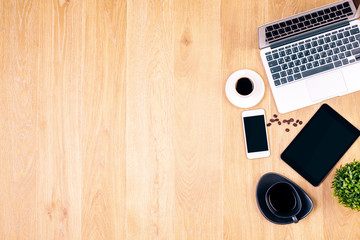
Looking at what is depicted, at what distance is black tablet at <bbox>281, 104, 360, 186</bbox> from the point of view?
99cm

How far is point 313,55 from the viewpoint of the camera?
976 millimetres

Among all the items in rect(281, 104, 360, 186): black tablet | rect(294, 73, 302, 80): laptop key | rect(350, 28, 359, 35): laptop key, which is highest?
rect(350, 28, 359, 35): laptop key

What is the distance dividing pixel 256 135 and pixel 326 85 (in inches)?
10.9

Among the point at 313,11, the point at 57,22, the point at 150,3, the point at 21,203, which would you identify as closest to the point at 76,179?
the point at 21,203

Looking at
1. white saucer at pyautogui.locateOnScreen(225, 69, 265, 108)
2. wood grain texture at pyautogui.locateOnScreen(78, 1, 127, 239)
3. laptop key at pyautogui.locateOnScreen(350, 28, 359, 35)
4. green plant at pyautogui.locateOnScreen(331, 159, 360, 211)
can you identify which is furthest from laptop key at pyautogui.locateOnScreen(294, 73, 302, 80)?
wood grain texture at pyautogui.locateOnScreen(78, 1, 127, 239)

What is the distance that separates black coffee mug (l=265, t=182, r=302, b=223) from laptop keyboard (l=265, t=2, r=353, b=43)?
0.49 m

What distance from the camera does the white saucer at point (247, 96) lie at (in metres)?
1.01

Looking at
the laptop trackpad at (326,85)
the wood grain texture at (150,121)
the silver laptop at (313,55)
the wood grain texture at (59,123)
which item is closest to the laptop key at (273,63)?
the silver laptop at (313,55)

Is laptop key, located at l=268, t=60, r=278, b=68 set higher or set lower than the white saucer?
higher

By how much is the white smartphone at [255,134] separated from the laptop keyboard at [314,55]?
5.0 inches

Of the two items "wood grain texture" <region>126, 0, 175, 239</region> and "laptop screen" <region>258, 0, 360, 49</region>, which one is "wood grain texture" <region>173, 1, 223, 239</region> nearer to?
"wood grain texture" <region>126, 0, 175, 239</region>

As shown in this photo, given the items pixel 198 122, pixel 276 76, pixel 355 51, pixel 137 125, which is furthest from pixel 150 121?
pixel 355 51

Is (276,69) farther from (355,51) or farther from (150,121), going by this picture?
(150,121)

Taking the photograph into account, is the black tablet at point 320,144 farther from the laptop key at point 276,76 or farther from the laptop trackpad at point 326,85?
the laptop key at point 276,76
